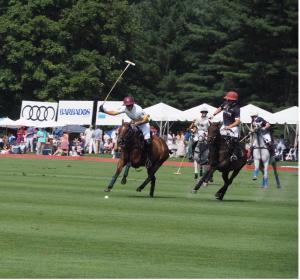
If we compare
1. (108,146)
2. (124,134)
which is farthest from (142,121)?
(108,146)

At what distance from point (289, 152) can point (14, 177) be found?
1253 inches

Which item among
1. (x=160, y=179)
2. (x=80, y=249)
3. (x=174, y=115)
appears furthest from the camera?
(x=174, y=115)

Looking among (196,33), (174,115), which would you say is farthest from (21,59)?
(174,115)

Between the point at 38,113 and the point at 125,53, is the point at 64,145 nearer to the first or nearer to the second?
the point at 38,113

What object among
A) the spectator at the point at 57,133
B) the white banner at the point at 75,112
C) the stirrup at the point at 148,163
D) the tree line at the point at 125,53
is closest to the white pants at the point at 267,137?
the stirrup at the point at 148,163

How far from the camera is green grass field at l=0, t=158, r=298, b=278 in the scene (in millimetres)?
10836

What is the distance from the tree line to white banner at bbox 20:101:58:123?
11103 mm

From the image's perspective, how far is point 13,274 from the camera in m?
10.2

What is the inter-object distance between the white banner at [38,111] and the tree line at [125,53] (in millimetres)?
11103

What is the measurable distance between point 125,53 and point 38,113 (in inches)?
750

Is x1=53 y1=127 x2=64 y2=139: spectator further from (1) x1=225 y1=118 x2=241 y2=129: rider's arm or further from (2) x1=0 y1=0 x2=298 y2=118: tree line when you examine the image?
(1) x1=225 y1=118 x2=241 y2=129: rider's arm

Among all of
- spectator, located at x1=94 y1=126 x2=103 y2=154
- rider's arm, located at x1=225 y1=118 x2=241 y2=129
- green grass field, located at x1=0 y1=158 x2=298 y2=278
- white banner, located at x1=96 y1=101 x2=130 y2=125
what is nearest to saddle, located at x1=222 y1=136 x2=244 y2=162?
rider's arm, located at x1=225 y1=118 x2=241 y2=129

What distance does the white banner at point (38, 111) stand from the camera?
62.7 m

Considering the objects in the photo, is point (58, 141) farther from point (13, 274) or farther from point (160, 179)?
point (13, 274)
